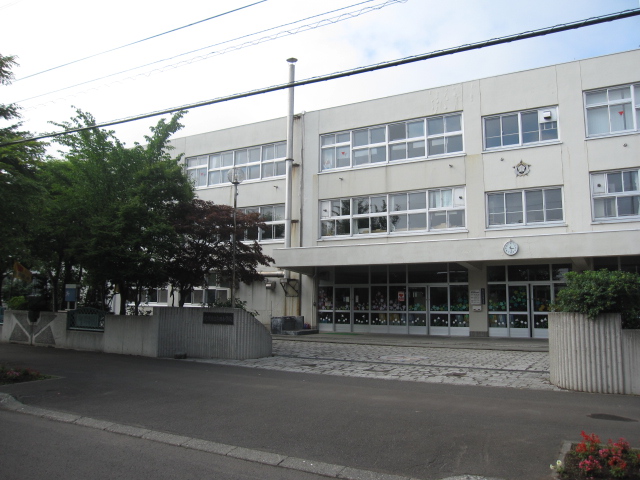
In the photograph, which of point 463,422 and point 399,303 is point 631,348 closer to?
point 463,422

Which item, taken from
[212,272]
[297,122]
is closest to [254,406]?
[212,272]

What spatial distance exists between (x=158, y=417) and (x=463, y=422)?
4517 millimetres

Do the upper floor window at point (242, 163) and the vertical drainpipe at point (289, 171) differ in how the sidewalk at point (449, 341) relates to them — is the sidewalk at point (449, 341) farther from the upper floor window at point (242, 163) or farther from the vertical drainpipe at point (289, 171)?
the upper floor window at point (242, 163)

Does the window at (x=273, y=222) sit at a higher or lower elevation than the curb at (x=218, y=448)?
higher

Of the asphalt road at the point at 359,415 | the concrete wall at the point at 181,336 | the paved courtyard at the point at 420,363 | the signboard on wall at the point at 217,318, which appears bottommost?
the asphalt road at the point at 359,415

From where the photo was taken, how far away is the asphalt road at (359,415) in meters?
5.87

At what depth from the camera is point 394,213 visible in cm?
2334

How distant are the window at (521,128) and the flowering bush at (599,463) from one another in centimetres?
1776

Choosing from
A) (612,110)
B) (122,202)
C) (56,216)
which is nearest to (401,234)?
(612,110)

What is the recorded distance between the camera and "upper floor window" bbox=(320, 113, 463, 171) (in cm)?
2269

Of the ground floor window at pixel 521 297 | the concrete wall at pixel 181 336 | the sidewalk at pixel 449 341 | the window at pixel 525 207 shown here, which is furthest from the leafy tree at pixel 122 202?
the ground floor window at pixel 521 297

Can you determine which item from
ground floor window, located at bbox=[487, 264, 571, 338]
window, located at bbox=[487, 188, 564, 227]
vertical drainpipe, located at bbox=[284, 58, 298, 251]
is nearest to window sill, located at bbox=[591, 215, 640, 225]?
window, located at bbox=[487, 188, 564, 227]

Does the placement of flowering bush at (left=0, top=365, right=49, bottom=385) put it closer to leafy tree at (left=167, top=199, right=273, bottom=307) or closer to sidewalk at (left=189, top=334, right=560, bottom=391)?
sidewalk at (left=189, top=334, right=560, bottom=391)

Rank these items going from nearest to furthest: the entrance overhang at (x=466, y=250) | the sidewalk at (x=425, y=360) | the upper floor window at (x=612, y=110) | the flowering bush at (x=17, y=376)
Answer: the flowering bush at (x=17, y=376) → the sidewalk at (x=425, y=360) → the entrance overhang at (x=466, y=250) → the upper floor window at (x=612, y=110)
